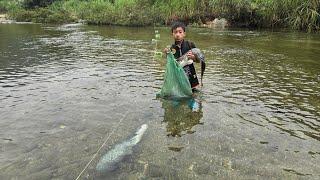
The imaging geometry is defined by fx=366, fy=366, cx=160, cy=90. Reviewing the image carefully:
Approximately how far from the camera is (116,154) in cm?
546

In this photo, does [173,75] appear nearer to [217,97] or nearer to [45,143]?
[217,97]

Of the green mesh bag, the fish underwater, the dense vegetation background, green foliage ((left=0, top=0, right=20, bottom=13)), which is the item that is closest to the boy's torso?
the green mesh bag

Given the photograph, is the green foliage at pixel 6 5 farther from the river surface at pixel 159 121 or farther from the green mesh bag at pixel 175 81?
the green mesh bag at pixel 175 81

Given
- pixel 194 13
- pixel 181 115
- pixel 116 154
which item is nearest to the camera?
pixel 116 154

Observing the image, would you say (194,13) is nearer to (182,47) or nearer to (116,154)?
(182,47)

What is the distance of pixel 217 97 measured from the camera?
859 centimetres

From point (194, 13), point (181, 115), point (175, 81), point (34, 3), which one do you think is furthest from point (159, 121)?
point (34, 3)

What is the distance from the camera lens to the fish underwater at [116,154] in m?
5.07

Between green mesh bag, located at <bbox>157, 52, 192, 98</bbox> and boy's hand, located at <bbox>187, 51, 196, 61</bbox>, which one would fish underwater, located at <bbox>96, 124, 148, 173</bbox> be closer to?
green mesh bag, located at <bbox>157, 52, 192, 98</bbox>

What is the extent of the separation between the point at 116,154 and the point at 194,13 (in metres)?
28.6

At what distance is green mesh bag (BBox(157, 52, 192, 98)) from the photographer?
7.68 meters

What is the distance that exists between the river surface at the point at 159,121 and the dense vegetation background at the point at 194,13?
13801 mm

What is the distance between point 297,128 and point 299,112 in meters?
1.00

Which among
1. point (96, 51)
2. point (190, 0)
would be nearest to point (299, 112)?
point (96, 51)
